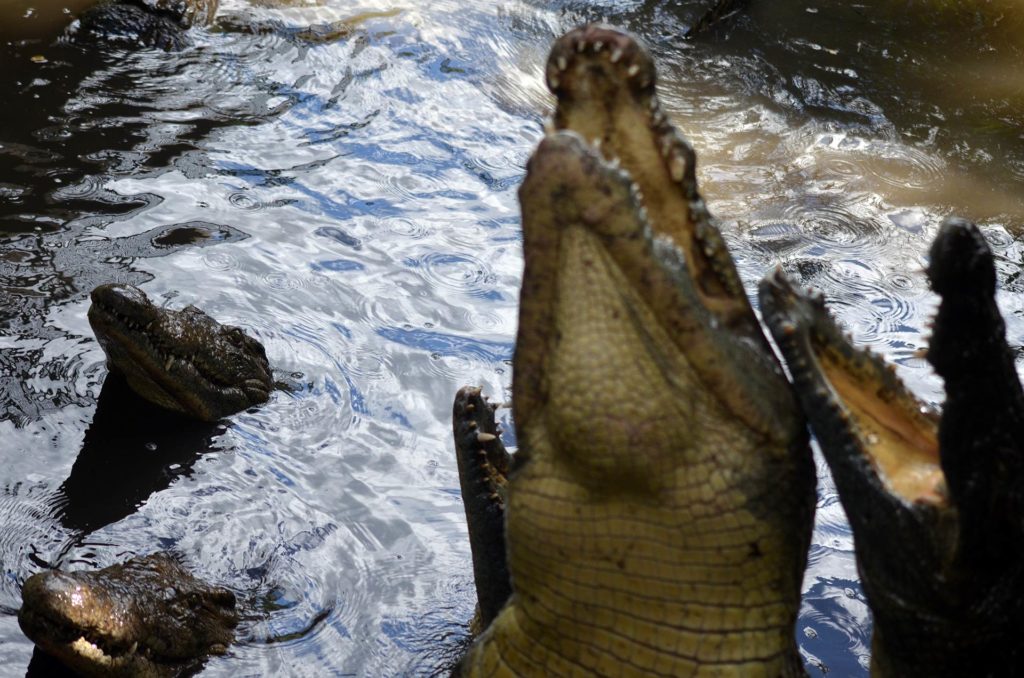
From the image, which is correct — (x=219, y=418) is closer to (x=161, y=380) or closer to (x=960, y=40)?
(x=161, y=380)

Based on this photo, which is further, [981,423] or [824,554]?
[824,554]

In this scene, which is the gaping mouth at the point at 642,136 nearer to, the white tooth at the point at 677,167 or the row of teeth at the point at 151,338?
the white tooth at the point at 677,167

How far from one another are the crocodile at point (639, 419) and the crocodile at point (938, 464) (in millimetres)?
133

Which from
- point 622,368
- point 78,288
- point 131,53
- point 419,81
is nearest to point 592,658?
point 622,368

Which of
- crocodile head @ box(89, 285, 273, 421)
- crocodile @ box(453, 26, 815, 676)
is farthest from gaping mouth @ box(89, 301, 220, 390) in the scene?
crocodile @ box(453, 26, 815, 676)

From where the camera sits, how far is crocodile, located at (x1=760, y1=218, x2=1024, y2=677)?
2230 mm

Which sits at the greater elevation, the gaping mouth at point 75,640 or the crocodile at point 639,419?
the crocodile at point 639,419

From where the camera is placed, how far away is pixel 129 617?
3.66 m

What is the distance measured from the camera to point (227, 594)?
4.10m

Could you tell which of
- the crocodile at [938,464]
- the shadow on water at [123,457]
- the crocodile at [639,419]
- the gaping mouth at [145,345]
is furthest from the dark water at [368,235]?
the crocodile at [938,464]

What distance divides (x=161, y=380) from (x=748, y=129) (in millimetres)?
4359

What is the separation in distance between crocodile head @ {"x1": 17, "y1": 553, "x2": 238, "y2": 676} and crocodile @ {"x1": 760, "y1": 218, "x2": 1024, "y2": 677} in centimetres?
230

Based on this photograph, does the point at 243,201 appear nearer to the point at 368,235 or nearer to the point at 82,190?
the point at 368,235

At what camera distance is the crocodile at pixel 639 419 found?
2373mm
